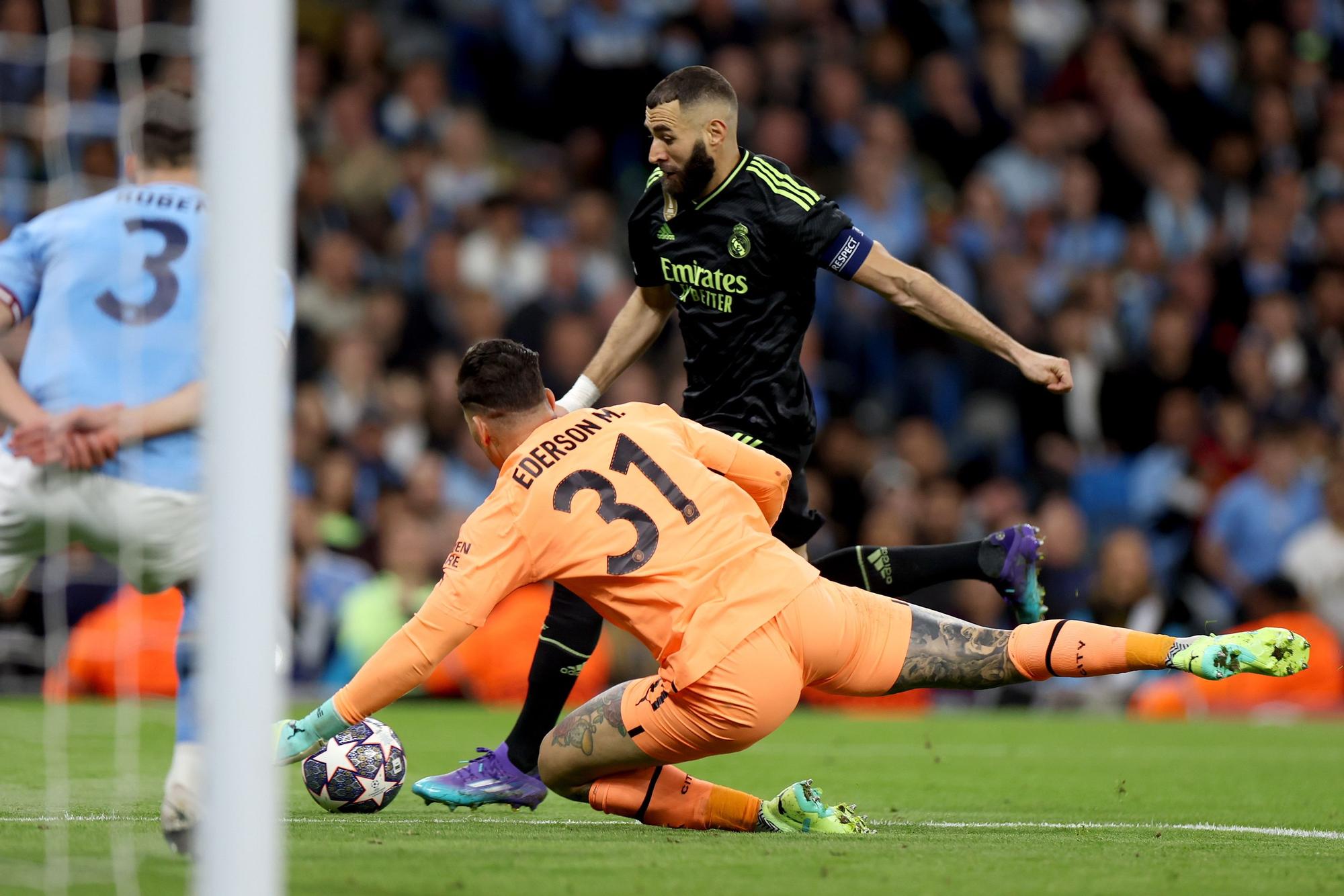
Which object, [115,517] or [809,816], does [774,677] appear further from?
[115,517]

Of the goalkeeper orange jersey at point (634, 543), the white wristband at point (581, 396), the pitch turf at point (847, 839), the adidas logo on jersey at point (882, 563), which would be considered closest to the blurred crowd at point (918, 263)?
the pitch turf at point (847, 839)

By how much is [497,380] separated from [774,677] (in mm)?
1181

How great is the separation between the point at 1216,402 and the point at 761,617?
31.1 feet

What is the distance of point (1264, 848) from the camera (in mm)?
4945

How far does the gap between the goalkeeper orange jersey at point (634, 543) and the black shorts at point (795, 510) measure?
97 cm

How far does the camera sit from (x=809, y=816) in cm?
519

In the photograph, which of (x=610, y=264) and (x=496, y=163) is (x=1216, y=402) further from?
(x=496, y=163)

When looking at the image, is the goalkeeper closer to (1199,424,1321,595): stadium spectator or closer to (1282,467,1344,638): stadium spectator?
(1282,467,1344,638): stadium spectator

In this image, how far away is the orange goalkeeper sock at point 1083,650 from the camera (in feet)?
16.7

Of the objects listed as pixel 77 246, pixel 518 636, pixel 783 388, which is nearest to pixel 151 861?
pixel 77 246

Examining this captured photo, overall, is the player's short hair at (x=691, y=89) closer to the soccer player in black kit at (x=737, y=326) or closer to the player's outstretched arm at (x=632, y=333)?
the soccer player in black kit at (x=737, y=326)

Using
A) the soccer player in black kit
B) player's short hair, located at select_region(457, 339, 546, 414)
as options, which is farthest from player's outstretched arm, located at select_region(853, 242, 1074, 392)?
player's short hair, located at select_region(457, 339, 546, 414)

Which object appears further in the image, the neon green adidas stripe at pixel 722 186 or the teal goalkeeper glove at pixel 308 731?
the neon green adidas stripe at pixel 722 186

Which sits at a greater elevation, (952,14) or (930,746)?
(952,14)
